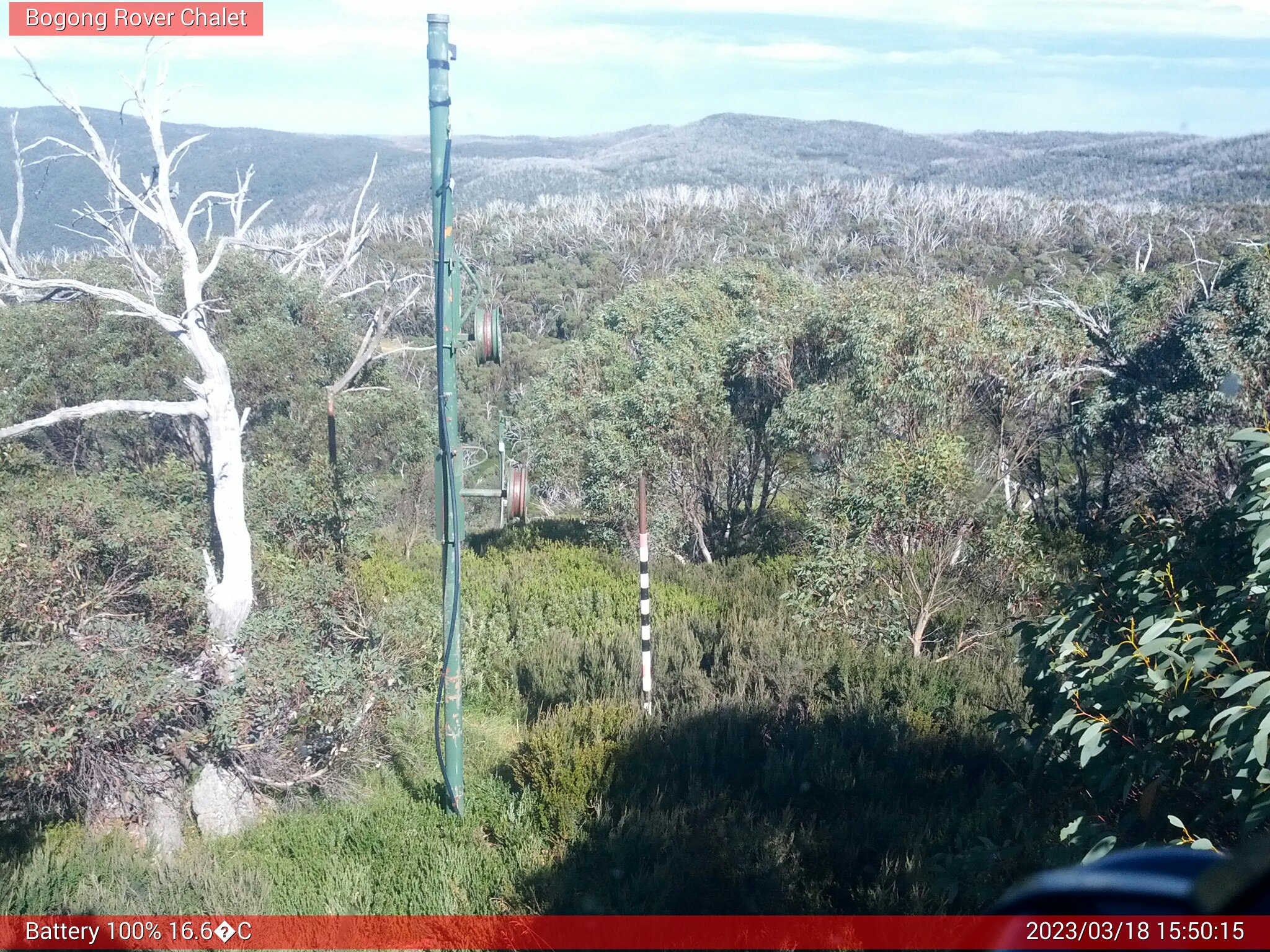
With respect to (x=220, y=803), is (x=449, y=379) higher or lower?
higher

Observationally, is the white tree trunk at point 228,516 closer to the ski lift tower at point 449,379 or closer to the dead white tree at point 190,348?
the dead white tree at point 190,348

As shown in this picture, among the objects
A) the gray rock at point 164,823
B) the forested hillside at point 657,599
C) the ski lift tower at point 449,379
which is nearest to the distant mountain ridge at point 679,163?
the forested hillside at point 657,599

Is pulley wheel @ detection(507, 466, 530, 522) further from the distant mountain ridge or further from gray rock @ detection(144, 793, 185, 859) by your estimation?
the distant mountain ridge

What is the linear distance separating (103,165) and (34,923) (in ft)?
22.3

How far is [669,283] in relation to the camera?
22047mm

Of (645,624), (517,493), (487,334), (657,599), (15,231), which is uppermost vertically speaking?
(15,231)

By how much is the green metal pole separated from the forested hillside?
0.98 ft

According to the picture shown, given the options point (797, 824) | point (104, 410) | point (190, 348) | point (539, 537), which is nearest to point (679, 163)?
point (539, 537)

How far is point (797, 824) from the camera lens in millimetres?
6031

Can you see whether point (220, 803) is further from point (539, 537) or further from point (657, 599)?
point (539, 537)
